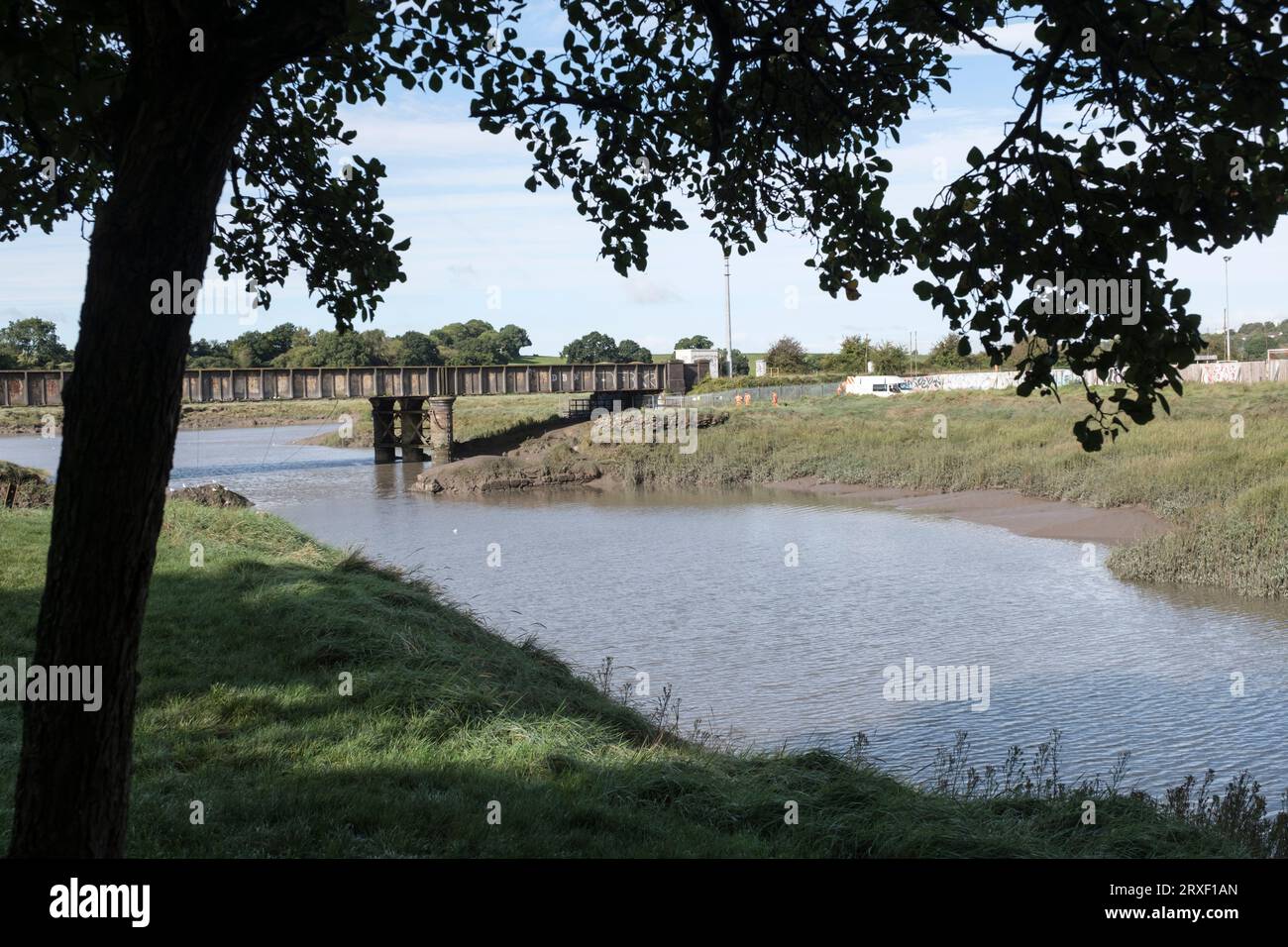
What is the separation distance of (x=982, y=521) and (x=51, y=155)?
28.1 m

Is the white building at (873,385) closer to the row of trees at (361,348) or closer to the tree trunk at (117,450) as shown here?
the row of trees at (361,348)

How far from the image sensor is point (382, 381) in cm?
6075

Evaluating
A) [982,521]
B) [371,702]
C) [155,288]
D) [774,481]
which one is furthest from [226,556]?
[774,481]

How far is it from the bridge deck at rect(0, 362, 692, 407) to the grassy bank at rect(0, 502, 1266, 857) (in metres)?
45.7

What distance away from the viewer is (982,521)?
31500mm

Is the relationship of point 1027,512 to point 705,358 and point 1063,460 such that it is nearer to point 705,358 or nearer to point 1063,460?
point 1063,460

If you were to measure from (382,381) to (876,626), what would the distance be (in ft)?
150

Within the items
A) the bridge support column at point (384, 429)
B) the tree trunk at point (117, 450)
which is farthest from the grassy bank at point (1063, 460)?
the tree trunk at point (117, 450)

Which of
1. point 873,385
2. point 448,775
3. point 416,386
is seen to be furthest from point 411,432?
point 448,775

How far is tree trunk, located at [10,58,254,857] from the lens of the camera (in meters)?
3.81

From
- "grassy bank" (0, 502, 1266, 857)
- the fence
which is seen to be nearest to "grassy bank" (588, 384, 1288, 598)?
the fence

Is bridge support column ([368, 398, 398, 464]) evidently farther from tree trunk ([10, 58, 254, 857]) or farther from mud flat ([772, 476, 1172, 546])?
tree trunk ([10, 58, 254, 857])

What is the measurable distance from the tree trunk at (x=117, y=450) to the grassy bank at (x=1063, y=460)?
20.8 m

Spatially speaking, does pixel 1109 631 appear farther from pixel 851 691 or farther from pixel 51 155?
pixel 51 155
